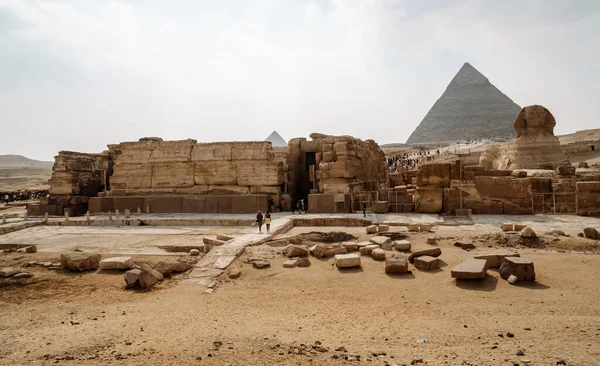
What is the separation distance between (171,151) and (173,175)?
0.91m

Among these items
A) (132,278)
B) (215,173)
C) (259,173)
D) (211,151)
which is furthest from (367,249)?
(211,151)

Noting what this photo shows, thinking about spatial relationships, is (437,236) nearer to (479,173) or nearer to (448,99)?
(479,173)

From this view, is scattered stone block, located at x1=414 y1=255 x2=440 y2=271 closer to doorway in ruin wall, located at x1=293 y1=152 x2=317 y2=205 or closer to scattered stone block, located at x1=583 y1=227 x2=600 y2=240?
scattered stone block, located at x1=583 y1=227 x2=600 y2=240

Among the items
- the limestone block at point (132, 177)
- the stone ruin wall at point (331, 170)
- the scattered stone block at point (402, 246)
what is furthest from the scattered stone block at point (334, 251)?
the limestone block at point (132, 177)

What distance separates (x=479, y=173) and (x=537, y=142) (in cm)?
1179

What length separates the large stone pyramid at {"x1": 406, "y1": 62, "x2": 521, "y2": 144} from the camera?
89938 mm

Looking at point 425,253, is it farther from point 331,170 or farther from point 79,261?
point 331,170

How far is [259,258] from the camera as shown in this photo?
20.1ft

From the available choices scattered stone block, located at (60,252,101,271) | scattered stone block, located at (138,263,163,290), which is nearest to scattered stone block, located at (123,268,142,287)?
scattered stone block, located at (138,263,163,290)

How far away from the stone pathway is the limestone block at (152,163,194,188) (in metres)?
6.58

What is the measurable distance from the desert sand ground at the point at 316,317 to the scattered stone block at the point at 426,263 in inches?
4.9

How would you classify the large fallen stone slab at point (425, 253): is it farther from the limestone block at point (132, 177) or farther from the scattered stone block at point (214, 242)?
the limestone block at point (132, 177)

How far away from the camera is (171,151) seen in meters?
13.8

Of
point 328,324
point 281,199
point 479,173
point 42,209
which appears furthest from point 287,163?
point 328,324
